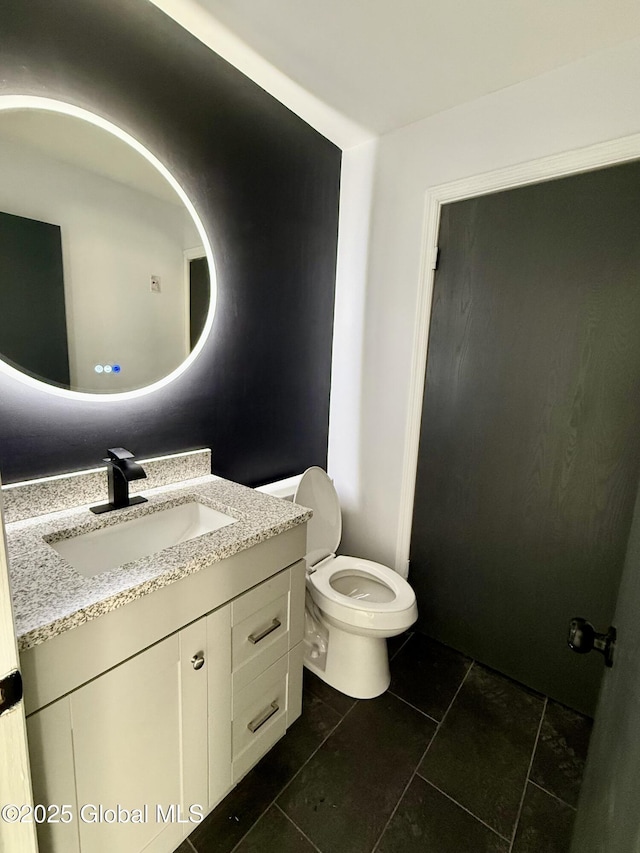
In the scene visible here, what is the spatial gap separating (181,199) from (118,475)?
92 cm

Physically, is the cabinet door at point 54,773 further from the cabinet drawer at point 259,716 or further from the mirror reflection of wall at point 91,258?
the mirror reflection of wall at point 91,258

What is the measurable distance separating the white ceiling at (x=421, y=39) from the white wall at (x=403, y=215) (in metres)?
0.08

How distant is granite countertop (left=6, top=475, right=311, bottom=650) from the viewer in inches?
27.6

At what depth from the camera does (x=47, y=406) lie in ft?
3.50

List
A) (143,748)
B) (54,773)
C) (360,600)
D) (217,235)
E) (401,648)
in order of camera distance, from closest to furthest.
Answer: (54,773), (143,748), (217,235), (360,600), (401,648)

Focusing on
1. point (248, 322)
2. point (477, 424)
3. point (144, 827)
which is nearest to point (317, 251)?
point (248, 322)

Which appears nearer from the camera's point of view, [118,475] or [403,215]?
[118,475]

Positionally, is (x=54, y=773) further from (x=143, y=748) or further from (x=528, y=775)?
(x=528, y=775)

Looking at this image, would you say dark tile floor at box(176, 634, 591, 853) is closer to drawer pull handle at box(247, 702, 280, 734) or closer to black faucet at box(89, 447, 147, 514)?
drawer pull handle at box(247, 702, 280, 734)

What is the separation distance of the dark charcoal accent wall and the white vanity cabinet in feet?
1.92

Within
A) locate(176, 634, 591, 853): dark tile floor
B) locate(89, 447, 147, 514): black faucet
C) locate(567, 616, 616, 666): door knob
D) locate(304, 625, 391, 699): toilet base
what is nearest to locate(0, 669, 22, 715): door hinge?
locate(89, 447, 147, 514): black faucet

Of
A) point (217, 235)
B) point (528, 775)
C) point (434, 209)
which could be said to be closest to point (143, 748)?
point (528, 775)

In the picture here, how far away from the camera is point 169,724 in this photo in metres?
0.91

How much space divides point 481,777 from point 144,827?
1013 millimetres
